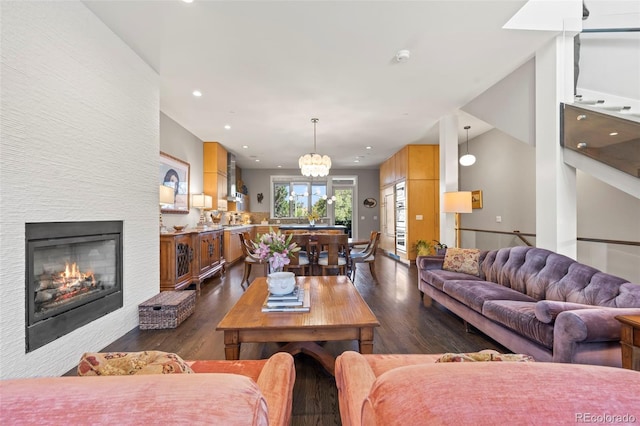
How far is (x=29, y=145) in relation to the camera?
181cm

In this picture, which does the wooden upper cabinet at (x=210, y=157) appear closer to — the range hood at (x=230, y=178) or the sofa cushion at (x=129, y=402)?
the range hood at (x=230, y=178)

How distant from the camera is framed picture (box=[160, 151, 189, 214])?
14.9 feet

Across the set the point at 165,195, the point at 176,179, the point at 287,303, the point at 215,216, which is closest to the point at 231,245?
the point at 215,216

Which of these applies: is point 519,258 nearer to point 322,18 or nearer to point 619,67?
point 619,67

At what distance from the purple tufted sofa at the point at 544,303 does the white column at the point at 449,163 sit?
156 centimetres

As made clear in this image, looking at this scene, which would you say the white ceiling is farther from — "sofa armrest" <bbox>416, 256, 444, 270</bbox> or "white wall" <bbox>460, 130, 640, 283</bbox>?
"sofa armrest" <bbox>416, 256, 444, 270</bbox>

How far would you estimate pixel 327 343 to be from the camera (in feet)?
8.14

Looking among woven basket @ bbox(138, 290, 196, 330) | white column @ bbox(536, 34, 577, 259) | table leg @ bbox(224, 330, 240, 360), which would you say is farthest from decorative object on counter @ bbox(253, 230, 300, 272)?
white column @ bbox(536, 34, 577, 259)

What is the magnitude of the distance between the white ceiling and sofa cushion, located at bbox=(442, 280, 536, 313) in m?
2.54

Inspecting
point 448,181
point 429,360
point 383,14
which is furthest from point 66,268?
point 448,181

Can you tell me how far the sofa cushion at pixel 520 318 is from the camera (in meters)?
1.85

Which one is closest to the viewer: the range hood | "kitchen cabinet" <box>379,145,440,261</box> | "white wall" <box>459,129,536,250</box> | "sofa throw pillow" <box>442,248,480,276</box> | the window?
"sofa throw pillow" <box>442,248,480,276</box>

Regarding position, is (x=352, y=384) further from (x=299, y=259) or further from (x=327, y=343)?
(x=299, y=259)

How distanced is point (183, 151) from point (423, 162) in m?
5.48
